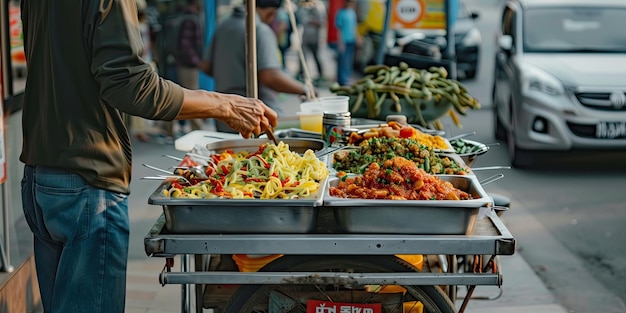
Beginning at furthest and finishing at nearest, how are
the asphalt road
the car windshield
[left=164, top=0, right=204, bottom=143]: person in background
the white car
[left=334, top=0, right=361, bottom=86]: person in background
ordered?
[left=334, top=0, right=361, bottom=86]: person in background < [left=164, top=0, right=204, bottom=143]: person in background < the car windshield < the white car < the asphalt road

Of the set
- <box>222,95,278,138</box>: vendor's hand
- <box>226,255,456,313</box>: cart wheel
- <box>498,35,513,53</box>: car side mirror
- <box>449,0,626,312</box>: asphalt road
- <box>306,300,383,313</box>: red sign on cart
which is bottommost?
<box>449,0,626,312</box>: asphalt road

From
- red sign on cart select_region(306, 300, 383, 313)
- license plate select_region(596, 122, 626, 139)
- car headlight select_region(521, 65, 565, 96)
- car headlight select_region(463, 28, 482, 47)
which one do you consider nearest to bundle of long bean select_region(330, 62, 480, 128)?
red sign on cart select_region(306, 300, 383, 313)

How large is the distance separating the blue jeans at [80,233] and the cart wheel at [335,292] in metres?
0.54

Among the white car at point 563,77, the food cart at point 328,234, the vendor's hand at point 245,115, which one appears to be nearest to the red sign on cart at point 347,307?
the food cart at point 328,234

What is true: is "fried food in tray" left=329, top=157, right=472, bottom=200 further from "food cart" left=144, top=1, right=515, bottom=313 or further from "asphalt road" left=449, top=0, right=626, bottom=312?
"asphalt road" left=449, top=0, right=626, bottom=312

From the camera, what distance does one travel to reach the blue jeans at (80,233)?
3527 millimetres

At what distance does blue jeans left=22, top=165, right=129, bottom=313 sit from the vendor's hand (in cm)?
53

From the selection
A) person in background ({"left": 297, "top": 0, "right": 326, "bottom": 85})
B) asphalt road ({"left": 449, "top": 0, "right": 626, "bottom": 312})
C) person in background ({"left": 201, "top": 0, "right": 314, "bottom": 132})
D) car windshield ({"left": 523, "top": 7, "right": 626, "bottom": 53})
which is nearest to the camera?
asphalt road ({"left": 449, "top": 0, "right": 626, "bottom": 312})

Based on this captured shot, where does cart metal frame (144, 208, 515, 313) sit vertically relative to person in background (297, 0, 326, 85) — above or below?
above

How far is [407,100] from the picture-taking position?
19.5ft

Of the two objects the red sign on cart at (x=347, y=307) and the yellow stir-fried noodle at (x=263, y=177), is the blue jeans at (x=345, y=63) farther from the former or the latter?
the red sign on cart at (x=347, y=307)

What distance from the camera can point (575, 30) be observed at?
11.3 meters

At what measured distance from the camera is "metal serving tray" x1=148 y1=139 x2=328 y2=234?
339 cm

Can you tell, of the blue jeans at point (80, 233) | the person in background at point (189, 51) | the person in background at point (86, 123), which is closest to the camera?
the person in background at point (86, 123)
